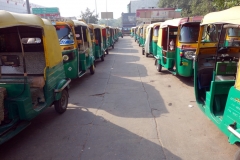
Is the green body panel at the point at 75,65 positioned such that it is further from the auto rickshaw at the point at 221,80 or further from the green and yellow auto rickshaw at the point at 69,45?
the auto rickshaw at the point at 221,80

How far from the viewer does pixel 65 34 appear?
6.99 meters

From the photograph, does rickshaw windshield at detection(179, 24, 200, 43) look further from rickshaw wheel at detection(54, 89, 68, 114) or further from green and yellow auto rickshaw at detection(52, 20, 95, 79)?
rickshaw wheel at detection(54, 89, 68, 114)

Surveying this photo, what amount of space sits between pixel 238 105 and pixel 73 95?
4800 millimetres

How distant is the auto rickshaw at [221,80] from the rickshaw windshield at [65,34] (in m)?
4.24

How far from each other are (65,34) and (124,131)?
A: 4.38 m

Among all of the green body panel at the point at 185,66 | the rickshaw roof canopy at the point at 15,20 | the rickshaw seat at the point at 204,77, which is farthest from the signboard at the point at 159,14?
the rickshaw roof canopy at the point at 15,20

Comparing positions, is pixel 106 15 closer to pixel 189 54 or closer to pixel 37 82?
pixel 189 54

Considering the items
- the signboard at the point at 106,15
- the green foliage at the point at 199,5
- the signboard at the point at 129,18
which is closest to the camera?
the green foliage at the point at 199,5

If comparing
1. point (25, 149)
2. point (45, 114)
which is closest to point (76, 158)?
point (25, 149)

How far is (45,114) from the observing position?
503 centimetres

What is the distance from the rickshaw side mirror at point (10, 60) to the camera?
4.62 m

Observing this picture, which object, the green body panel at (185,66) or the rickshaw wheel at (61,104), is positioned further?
the green body panel at (185,66)

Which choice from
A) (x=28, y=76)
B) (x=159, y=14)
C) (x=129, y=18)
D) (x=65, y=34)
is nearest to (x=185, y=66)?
(x=65, y=34)

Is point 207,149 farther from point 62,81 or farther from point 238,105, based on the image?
point 62,81
